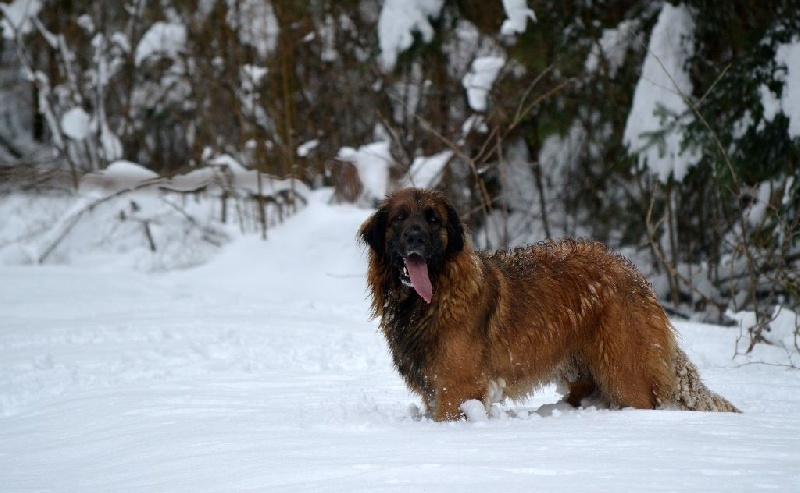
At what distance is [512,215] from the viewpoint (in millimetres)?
17469

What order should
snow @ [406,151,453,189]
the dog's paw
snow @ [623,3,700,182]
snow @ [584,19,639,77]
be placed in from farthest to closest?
snow @ [584,19,639,77] → snow @ [406,151,453,189] → snow @ [623,3,700,182] → the dog's paw

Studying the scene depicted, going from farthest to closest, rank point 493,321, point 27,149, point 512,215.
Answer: point 27,149 < point 512,215 < point 493,321

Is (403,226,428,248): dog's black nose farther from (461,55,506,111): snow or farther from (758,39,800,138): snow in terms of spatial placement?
(461,55,506,111): snow

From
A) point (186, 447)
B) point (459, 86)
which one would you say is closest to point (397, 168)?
point (459, 86)

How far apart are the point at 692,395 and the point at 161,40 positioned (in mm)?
13704

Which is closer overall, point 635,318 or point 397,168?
point 635,318

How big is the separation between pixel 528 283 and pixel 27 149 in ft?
66.7

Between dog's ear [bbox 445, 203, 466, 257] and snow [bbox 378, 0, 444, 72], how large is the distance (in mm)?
8015

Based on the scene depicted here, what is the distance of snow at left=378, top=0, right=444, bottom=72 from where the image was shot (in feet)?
41.3

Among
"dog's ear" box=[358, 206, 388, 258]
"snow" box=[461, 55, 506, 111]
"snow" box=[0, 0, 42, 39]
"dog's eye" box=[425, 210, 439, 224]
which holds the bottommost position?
"dog's ear" box=[358, 206, 388, 258]

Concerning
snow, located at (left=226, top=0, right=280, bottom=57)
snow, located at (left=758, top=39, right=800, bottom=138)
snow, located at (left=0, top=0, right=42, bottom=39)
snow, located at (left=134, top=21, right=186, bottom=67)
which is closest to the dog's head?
snow, located at (left=758, top=39, right=800, bottom=138)

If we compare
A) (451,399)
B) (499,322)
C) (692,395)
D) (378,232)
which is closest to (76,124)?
(378,232)

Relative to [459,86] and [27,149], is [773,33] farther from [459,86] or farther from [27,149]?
[27,149]

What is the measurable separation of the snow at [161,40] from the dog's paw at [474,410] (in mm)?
13035
